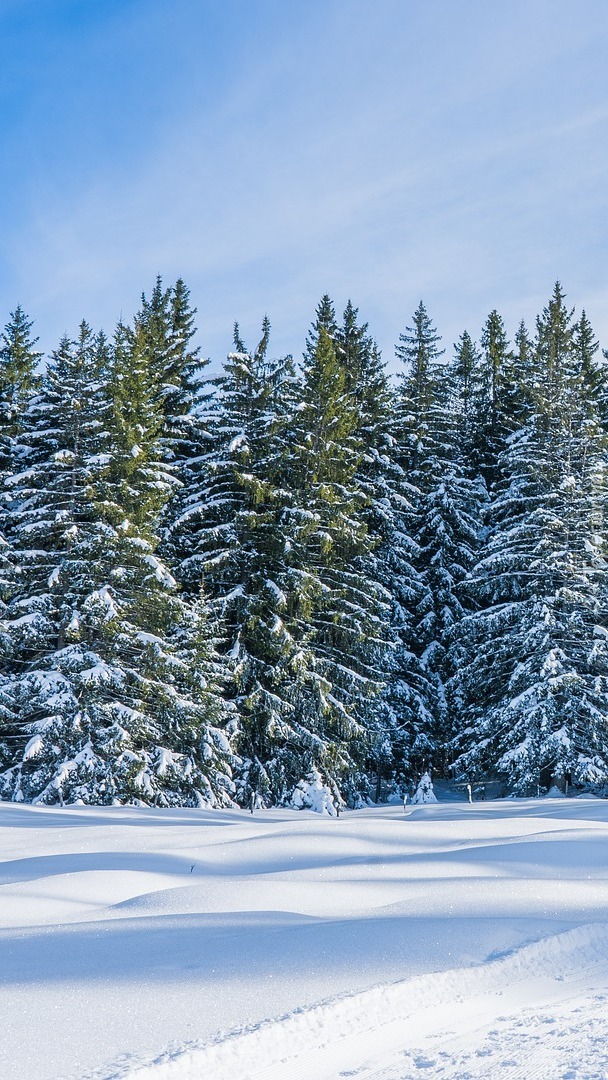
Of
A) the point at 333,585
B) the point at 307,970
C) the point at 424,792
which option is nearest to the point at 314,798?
the point at 424,792

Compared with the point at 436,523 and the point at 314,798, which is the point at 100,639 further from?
the point at 436,523

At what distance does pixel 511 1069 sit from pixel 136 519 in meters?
17.5

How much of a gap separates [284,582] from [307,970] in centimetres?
1652

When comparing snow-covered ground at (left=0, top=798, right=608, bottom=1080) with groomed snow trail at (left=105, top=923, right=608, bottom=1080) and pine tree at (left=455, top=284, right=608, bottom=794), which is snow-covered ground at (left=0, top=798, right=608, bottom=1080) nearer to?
groomed snow trail at (left=105, top=923, right=608, bottom=1080)

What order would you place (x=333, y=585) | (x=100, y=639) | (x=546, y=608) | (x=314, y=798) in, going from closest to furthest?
(x=314, y=798) → (x=100, y=639) → (x=546, y=608) → (x=333, y=585)

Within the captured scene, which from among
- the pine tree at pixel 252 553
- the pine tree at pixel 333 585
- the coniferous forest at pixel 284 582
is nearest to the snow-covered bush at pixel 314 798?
the coniferous forest at pixel 284 582

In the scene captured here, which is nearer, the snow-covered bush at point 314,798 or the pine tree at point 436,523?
the snow-covered bush at point 314,798

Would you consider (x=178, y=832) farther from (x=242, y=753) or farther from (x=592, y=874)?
(x=242, y=753)

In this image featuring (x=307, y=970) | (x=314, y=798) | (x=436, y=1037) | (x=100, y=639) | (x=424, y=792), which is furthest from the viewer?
(x=424, y=792)

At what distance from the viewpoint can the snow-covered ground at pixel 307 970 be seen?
334 cm

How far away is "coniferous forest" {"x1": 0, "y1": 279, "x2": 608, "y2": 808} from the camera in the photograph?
1891 centimetres

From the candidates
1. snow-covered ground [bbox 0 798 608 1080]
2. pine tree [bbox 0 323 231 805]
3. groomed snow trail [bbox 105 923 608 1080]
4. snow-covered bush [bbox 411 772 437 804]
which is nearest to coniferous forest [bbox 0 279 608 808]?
pine tree [bbox 0 323 231 805]

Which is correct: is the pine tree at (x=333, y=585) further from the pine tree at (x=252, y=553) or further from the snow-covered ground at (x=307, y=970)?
the snow-covered ground at (x=307, y=970)

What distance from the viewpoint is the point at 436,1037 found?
149 inches
